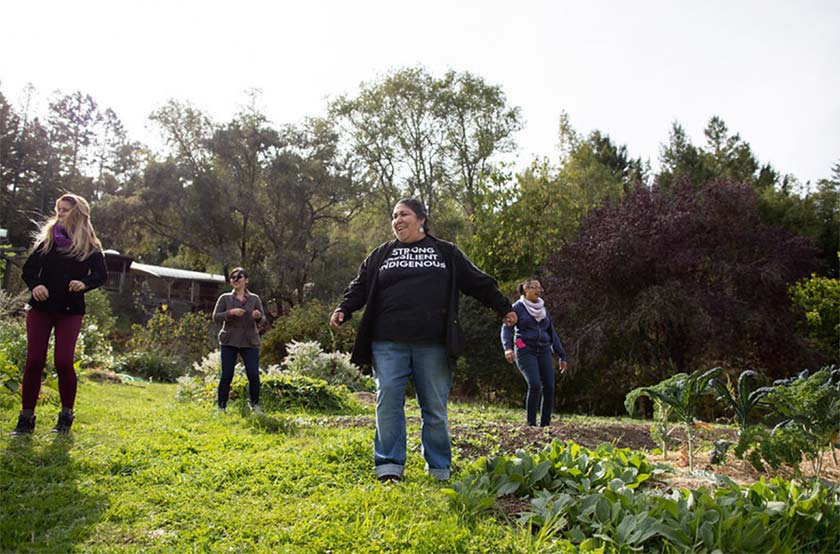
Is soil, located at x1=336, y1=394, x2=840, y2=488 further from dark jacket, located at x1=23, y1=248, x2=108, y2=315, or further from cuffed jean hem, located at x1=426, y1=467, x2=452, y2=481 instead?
dark jacket, located at x1=23, y1=248, x2=108, y2=315

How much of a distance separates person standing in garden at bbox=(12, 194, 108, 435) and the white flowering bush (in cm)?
617

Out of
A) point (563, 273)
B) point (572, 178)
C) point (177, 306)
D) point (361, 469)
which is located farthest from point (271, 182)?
point (361, 469)

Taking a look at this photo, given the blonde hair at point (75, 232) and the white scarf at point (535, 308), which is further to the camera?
the white scarf at point (535, 308)

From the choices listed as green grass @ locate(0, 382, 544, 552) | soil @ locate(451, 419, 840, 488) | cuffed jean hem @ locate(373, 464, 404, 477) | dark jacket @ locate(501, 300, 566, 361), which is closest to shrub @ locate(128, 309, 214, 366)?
dark jacket @ locate(501, 300, 566, 361)

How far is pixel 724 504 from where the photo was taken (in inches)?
119

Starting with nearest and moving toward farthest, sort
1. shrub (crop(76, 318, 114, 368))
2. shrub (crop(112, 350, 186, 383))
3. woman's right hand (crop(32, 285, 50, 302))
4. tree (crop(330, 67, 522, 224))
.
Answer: woman's right hand (crop(32, 285, 50, 302))
shrub (crop(76, 318, 114, 368))
shrub (crop(112, 350, 186, 383))
tree (crop(330, 67, 522, 224))

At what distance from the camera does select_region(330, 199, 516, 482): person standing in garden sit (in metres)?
4.07

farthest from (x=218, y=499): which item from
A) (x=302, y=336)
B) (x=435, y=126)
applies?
(x=435, y=126)

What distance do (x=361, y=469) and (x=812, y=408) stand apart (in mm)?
2996

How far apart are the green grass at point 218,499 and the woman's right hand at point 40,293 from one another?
1.05 m

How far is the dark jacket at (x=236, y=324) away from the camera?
23.4 feet

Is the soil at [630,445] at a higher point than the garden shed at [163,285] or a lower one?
lower

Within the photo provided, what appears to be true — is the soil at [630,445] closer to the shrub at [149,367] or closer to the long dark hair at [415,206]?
the long dark hair at [415,206]

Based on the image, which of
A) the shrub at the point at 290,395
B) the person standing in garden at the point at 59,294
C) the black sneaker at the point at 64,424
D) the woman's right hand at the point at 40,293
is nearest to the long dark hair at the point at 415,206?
the person standing in garden at the point at 59,294
